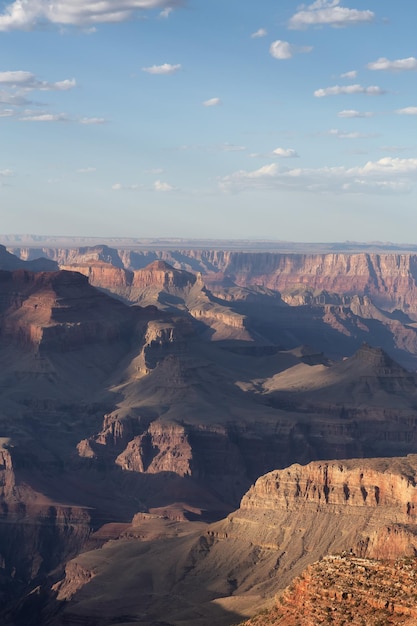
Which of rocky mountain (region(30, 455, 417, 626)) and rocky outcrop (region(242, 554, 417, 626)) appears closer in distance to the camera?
rocky outcrop (region(242, 554, 417, 626))

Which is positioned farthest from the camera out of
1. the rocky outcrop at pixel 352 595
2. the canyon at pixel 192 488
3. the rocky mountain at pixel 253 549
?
the canyon at pixel 192 488

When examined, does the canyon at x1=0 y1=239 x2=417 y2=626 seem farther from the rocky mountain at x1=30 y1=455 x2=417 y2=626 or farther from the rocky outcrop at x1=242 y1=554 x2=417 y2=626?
the rocky outcrop at x1=242 y1=554 x2=417 y2=626

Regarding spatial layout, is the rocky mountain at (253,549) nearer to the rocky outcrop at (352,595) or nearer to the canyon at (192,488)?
the canyon at (192,488)

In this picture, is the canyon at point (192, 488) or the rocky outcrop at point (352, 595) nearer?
the rocky outcrop at point (352, 595)

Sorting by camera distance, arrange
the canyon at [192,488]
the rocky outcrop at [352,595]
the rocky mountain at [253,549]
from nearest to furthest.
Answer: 1. the rocky outcrop at [352,595]
2. the rocky mountain at [253,549]
3. the canyon at [192,488]

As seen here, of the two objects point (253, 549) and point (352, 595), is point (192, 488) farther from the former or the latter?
point (352, 595)

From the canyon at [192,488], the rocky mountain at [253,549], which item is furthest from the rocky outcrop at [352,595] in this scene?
the rocky mountain at [253,549]

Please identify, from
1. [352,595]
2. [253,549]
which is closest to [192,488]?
[253,549]

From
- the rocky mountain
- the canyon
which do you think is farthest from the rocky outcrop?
the rocky mountain

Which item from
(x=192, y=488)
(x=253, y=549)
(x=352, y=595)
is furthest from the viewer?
(x=192, y=488)

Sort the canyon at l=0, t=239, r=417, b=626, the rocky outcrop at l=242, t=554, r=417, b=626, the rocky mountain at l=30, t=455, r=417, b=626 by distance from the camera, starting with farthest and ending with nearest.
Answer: the canyon at l=0, t=239, r=417, b=626
the rocky mountain at l=30, t=455, r=417, b=626
the rocky outcrop at l=242, t=554, r=417, b=626

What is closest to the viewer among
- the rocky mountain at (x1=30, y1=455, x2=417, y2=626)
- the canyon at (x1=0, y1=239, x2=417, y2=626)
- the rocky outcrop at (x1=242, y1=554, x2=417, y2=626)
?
the rocky outcrop at (x1=242, y1=554, x2=417, y2=626)
